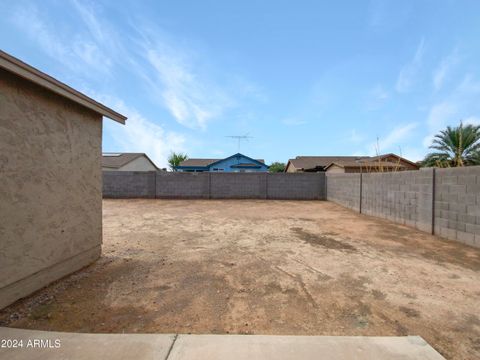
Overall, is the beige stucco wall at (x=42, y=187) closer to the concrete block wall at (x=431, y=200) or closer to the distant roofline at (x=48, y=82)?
the distant roofline at (x=48, y=82)

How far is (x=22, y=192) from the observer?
2.66 meters

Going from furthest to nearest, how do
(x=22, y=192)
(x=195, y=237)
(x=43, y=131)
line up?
(x=195, y=237)
(x=43, y=131)
(x=22, y=192)

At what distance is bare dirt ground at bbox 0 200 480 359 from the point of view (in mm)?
2273

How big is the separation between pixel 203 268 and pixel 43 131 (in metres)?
2.80

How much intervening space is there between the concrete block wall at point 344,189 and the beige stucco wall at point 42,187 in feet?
31.6

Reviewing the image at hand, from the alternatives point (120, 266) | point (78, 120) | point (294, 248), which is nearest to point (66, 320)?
point (120, 266)

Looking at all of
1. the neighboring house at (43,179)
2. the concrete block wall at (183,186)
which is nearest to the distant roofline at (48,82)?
the neighboring house at (43,179)

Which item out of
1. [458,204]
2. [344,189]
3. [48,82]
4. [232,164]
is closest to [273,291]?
[48,82]

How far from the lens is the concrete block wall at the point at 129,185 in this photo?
47.8 ft

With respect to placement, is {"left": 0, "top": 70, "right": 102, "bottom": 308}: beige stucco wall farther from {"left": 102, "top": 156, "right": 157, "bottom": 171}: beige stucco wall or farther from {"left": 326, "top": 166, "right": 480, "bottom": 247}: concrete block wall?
{"left": 102, "top": 156, "right": 157, "bottom": 171}: beige stucco wall

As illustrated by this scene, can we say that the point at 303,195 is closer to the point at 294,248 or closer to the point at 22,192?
the point at 294,248

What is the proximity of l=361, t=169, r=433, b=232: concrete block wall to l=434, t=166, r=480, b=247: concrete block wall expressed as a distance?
26 cm

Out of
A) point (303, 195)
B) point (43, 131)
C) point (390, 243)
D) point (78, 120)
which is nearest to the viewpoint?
point (43, 131)

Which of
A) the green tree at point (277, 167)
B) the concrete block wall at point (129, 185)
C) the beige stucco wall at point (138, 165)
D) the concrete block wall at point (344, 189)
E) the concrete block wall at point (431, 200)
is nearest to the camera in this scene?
the concrete block wall at point (431, 200)
